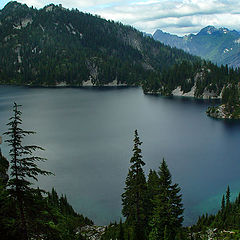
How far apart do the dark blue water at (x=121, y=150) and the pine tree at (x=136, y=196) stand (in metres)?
8.76

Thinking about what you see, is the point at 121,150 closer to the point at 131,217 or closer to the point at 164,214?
the point at 131,217

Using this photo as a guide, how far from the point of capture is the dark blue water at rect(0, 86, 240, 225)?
51781 mm

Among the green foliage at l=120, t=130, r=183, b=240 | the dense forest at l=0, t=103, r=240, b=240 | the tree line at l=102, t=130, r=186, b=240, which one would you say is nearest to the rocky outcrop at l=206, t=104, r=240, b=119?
the dense forest at l=0, t=103, r=240, b=240

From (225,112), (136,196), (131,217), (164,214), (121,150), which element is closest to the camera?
(164,214)

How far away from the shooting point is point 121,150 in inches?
3091

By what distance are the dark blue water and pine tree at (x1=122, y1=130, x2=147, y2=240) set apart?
8762 mm

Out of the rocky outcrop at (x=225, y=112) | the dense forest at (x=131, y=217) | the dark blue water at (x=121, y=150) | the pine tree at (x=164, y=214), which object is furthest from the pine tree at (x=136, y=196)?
the rocky outcrop at (x=225, y=112)

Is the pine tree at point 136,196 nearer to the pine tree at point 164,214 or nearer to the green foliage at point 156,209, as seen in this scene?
the green foliage at point 156,209

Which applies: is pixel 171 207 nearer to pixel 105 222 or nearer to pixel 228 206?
pixel 228 206

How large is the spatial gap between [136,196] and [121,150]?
43078mm

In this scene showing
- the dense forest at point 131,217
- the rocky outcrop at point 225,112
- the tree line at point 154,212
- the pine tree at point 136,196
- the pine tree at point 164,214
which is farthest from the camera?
the rocky outcrop at point 225,112

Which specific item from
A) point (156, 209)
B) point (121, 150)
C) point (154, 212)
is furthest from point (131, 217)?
point (121, 150)

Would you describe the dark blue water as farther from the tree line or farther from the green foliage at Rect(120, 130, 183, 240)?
the tree line

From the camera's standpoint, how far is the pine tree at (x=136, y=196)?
33250 millimetres
